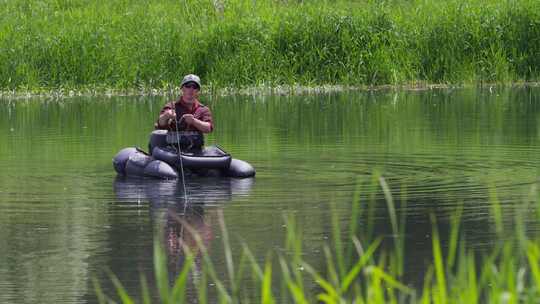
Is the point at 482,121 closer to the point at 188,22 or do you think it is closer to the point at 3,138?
the point at 3,138

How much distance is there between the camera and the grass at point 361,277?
21.0ft

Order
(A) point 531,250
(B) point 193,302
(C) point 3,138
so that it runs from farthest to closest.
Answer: (C) point 3,138
(B) point 193,302
(A) point 531,250

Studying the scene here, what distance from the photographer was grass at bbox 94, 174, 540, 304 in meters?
6.41

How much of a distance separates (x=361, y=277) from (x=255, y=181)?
675 cm

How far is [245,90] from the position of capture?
3353 centimetres

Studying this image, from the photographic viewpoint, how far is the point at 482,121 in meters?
25.0

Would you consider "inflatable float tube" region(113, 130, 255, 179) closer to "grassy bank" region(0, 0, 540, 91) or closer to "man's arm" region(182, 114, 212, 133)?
"man's arm" region(182, 114, 212, 133)

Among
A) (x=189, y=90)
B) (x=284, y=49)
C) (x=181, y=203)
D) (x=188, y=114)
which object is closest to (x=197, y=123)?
(x=188, y=114)

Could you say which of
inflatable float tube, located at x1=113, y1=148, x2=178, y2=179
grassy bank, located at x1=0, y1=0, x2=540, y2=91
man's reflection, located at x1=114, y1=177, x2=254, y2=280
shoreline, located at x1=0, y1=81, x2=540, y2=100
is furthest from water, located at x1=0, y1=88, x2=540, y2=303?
grassy bank, located at x1=0, y1=0, x2=540, y2=91

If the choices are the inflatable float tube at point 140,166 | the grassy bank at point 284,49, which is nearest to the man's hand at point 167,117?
the inflatable float tube at point 140,166

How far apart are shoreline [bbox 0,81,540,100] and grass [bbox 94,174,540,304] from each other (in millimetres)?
20069

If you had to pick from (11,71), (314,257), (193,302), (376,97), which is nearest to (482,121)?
(376,97)

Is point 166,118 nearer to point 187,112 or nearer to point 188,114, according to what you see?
point 188,114

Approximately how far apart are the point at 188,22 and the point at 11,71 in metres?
6.62
